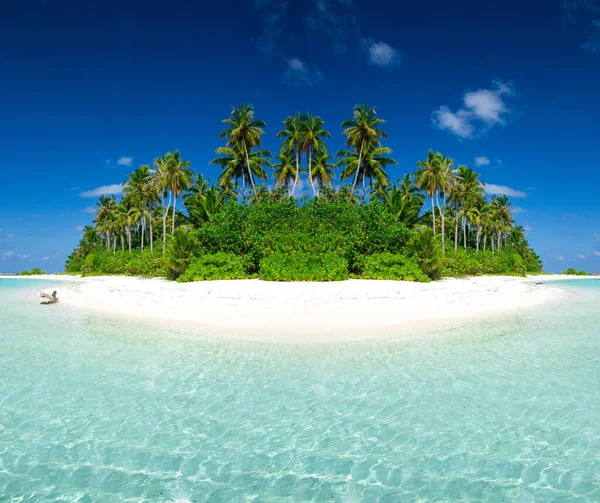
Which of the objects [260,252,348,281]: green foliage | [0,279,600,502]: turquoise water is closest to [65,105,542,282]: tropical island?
[260,252,348,281]: green foliage

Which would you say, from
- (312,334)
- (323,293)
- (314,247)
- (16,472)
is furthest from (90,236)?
(16,472)

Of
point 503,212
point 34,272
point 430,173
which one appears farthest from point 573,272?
point 34,272

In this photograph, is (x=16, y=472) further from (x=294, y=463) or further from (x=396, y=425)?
(x=396, y=425)

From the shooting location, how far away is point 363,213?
27.4 metres

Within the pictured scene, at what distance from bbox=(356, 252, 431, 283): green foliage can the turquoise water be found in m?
14.5

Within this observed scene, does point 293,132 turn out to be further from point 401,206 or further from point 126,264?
point 126,264

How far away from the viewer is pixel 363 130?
121 ft

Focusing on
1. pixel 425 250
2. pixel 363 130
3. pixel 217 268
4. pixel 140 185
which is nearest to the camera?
pixel 217 268

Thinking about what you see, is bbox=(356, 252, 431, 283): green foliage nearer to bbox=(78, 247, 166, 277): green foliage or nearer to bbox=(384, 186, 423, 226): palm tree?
bbox=(384, 186, 423, 226): palm tree

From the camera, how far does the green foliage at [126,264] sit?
3319 centimetres

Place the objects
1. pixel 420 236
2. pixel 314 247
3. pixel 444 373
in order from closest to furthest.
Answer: pixel 444 373 < pixel 314 247 < pixel 420 236

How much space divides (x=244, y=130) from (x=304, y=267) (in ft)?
65.5

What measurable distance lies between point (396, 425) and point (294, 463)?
171cm

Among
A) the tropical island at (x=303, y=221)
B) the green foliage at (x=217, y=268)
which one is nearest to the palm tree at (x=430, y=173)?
the tropical island at (x=303, y=221)
